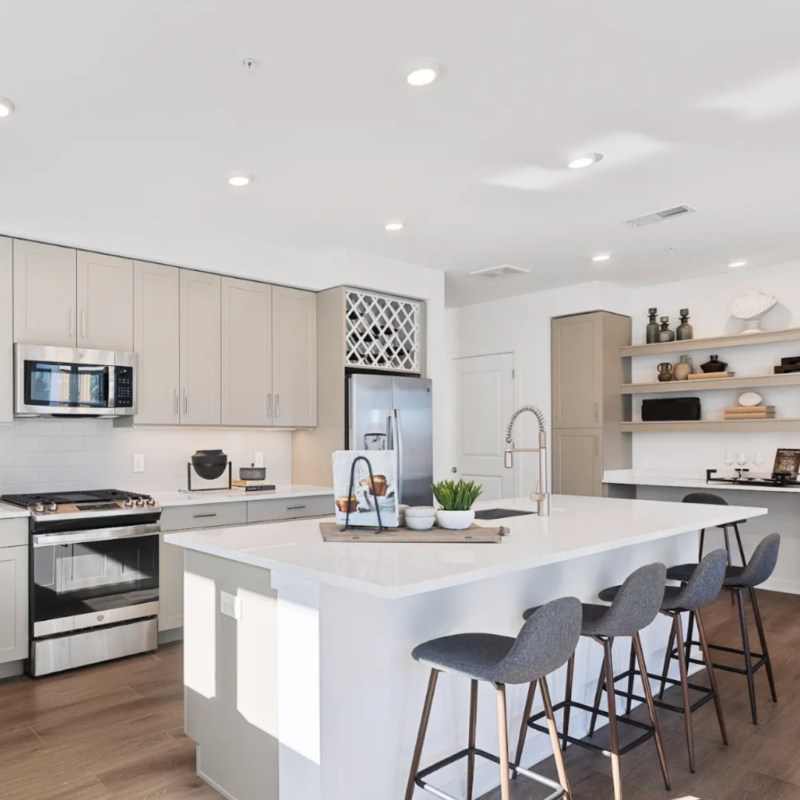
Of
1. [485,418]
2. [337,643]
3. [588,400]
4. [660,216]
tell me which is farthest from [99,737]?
[485,418]

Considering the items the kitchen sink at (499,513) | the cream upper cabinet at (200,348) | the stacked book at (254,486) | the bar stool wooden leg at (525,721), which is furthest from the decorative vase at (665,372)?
the bar stool wooden leg at (525,721)

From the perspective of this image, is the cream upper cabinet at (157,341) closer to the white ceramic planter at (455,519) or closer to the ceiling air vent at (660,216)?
the white ceramic planter at (455,519)

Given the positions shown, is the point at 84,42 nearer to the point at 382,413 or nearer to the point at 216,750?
the point at 216,750

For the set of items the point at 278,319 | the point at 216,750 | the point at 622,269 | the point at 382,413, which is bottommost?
the point at 216,750

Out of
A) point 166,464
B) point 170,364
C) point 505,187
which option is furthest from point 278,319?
point 505,187

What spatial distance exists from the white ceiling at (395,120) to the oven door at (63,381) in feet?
2.24

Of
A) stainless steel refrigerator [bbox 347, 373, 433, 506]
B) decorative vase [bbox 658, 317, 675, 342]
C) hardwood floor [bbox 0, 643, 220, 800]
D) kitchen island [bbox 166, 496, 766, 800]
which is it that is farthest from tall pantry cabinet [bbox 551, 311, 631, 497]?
hardwood floor [bbox 0, 643, 220, 800]

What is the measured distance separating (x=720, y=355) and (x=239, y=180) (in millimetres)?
4326

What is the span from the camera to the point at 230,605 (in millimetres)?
2324

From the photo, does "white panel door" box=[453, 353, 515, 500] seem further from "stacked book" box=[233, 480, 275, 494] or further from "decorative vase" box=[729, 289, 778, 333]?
"stacked book" box=[233, 480, 275, 494]

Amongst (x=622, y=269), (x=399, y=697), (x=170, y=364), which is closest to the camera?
(x=399, y=697)

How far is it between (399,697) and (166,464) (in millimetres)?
3052

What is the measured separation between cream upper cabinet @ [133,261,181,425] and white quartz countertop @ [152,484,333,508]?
0.48 meters

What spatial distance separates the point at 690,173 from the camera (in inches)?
138
